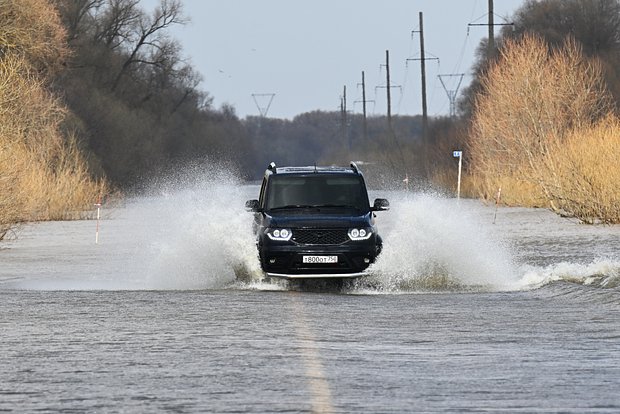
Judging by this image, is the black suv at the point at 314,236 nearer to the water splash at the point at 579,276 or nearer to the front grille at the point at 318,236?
the front grille at the point at 318,236

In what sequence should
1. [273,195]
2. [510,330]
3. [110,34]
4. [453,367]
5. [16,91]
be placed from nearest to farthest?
1. [453,367]
2. [510,330]
3. [273,195]
4. [16,91]
5. [110,34]

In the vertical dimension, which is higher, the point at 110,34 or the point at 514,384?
the point at 110,34

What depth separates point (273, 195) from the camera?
84.8ft

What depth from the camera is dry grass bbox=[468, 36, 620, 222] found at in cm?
5250

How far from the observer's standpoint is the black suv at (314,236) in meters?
24.4

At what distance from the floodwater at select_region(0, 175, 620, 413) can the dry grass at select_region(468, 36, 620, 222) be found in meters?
14.5

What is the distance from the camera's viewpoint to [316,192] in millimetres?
25906

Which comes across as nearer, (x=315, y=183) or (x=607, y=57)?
(x=315, y=183)

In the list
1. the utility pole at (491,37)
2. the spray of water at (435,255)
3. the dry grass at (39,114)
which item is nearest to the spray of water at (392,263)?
the spray of water at (435,255)

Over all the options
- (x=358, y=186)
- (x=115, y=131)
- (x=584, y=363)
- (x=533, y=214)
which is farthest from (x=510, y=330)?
(x=115, y=131)

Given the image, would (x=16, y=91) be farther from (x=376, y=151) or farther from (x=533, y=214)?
(x=376, y=151)

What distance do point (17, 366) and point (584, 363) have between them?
5.01 meters

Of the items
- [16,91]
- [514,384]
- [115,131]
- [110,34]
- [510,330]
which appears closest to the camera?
[514,384]

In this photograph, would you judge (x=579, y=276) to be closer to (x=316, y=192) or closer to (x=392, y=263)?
(x=392, y=263)
